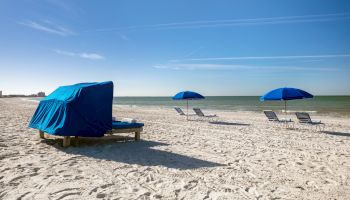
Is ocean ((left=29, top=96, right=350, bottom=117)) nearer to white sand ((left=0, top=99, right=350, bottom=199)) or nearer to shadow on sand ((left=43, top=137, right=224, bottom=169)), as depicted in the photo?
white sand ((left=0, top=99, right=350, bottom=199))

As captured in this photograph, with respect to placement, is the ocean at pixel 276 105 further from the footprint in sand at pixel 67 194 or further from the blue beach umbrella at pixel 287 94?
the footprint in sand at pixel 67 194

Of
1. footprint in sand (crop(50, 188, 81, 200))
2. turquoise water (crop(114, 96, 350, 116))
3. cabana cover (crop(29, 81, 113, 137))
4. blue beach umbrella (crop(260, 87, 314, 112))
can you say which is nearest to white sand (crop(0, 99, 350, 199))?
footprint in sand (crop(50, 188, 81, 200))

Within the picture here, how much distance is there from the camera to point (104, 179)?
4.81 meters

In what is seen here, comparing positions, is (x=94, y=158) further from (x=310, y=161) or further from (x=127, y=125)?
(x=310, y=161)

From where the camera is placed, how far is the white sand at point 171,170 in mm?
4270

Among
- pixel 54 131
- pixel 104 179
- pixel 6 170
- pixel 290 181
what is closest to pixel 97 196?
pixel 104 179

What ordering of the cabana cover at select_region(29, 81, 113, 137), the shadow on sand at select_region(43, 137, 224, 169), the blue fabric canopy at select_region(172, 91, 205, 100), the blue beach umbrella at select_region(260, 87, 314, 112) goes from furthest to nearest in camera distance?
the blue fabric canopy at select_region(172, 91, 205, 100) → the blue beach umbrella at select_region(260, 87, 314, 112) → the cabana cover at select_region(29, 81, 113, 137) → the shadow on sand at select_region(43, 137, 224, 169)

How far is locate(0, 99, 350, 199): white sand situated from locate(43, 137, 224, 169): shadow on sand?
0.02 metres

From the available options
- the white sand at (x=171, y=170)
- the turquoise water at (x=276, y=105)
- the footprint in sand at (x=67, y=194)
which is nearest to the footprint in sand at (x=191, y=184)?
the white sand at (x=171, y=170)

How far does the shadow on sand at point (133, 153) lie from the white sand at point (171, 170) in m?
0.02

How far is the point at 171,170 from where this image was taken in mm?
5500

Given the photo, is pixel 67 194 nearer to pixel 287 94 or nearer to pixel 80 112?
pixel 80 112

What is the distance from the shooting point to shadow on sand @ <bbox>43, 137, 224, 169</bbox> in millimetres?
6059

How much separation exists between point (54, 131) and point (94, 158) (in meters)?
1.52
